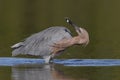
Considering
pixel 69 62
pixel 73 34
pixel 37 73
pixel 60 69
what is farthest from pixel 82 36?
pixel 73 34

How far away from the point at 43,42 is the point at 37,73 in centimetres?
248

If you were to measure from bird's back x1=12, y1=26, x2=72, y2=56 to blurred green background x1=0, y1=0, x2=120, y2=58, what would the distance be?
3.48ft

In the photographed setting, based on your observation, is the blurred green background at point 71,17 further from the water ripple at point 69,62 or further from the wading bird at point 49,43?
the wading bird at point 49,43

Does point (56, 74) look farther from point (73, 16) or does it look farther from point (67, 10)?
point (67, 10)

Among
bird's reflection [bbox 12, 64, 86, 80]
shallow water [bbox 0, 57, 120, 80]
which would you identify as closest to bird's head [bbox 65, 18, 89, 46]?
shallow water [bbox 0, 57, 120, 80]

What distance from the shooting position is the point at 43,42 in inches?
681

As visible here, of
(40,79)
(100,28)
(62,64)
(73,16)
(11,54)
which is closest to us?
(40,79)

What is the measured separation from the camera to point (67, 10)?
3275cm

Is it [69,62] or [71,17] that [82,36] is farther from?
[71,17]

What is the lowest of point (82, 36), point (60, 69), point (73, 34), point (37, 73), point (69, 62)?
point (73, 34)

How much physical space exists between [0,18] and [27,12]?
6.42ft

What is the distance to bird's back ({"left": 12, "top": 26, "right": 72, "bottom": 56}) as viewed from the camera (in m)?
17.1

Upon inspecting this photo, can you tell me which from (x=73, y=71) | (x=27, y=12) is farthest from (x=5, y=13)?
(x=73, y=71)

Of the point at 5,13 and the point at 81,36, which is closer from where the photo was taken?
the point at 81,36
